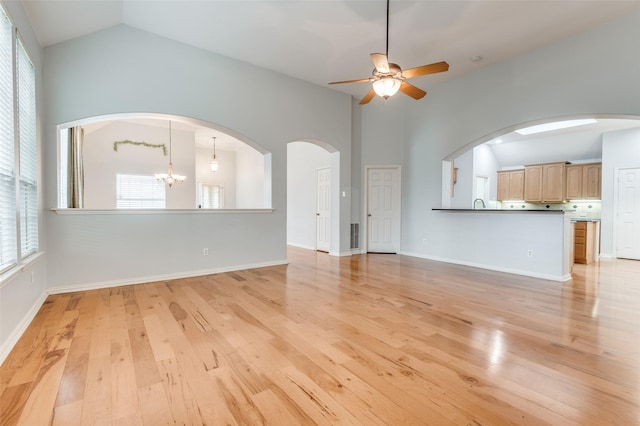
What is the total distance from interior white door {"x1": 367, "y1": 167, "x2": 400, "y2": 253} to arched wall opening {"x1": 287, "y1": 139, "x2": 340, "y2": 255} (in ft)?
2.95

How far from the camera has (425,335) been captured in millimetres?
2635

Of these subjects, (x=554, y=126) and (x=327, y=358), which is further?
(x=554, y=126)

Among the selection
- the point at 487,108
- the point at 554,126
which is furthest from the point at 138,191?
the point at 554,126

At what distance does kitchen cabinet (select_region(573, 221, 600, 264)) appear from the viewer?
242 inches

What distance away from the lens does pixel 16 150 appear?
2680 millimetres

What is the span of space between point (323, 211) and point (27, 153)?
5.48 m

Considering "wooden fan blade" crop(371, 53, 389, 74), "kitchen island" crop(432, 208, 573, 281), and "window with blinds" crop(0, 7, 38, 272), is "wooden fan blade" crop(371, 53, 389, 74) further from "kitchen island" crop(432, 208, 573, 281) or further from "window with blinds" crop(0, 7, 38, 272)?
"kitchen island" crop(432, 208, 573, 281)

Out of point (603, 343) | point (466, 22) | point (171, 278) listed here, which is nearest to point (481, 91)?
point (466, 22)

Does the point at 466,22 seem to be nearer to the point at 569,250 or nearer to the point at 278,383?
the point at 569,250

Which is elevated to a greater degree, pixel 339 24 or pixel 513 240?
pixel 339 24

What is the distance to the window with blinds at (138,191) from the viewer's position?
7.71 m

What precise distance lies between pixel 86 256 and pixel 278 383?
3.59 metres

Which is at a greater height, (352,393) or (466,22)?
(466,22)

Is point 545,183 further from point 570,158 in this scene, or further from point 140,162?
point 140,162
